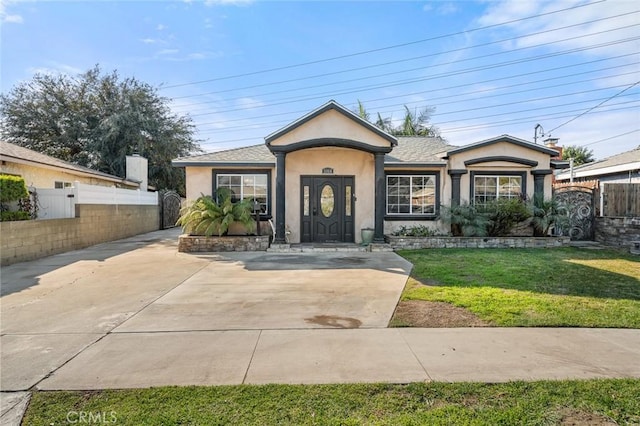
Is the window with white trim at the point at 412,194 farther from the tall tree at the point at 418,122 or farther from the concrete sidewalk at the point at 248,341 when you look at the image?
the tall tree at the point at 418,122

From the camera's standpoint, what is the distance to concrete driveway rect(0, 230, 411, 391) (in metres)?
3.93

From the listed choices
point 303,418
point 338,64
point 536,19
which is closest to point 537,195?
point 536,19

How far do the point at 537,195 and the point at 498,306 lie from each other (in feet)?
30.1

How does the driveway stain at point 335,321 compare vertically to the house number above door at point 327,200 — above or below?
below

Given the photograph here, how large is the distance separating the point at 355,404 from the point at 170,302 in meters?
4.10

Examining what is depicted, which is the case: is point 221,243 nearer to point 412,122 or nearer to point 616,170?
point 616,170

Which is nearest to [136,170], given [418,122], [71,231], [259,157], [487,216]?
[71,231]

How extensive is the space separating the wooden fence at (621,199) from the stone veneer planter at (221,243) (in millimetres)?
12786

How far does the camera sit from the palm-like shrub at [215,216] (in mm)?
11016

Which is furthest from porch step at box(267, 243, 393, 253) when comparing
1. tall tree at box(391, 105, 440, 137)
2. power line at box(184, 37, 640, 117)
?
tall tree at box(391, 105, 440, 137)

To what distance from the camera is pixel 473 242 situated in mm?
11859

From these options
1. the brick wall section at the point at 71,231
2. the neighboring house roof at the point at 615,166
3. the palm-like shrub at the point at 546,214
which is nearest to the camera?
the brick wall section at the point at 71,231

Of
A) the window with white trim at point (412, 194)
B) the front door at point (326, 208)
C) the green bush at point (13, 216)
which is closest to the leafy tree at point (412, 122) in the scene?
the window with white trim at point (412, 194)

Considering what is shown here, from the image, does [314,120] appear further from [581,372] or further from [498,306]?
[581,372]
